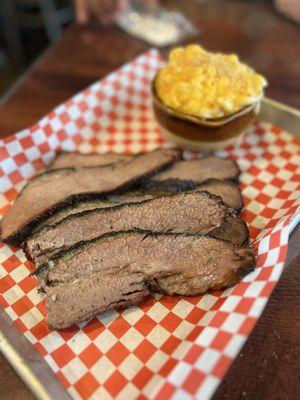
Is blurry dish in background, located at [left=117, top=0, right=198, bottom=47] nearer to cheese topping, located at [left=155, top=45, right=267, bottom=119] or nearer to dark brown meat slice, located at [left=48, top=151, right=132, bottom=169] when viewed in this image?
cheese topping, located at [left=155, top=45, right=267, bottom=119]

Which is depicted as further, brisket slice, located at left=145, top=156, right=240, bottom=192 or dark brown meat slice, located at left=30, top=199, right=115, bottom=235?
brisket slice, located at left=145, top=156, right=240, bottom=192

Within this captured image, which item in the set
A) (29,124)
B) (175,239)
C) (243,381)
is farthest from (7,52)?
(243,381)

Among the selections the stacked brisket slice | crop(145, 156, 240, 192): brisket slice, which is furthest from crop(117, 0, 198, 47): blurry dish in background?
the stacked brisket slice

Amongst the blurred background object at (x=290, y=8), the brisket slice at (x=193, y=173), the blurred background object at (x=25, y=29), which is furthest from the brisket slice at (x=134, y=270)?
the blurred background object at (x=25, y=29)

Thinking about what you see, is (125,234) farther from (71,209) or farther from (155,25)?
(155,25)

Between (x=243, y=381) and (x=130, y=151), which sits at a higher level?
(x=130, y=151)

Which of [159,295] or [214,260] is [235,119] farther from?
[159,295]
